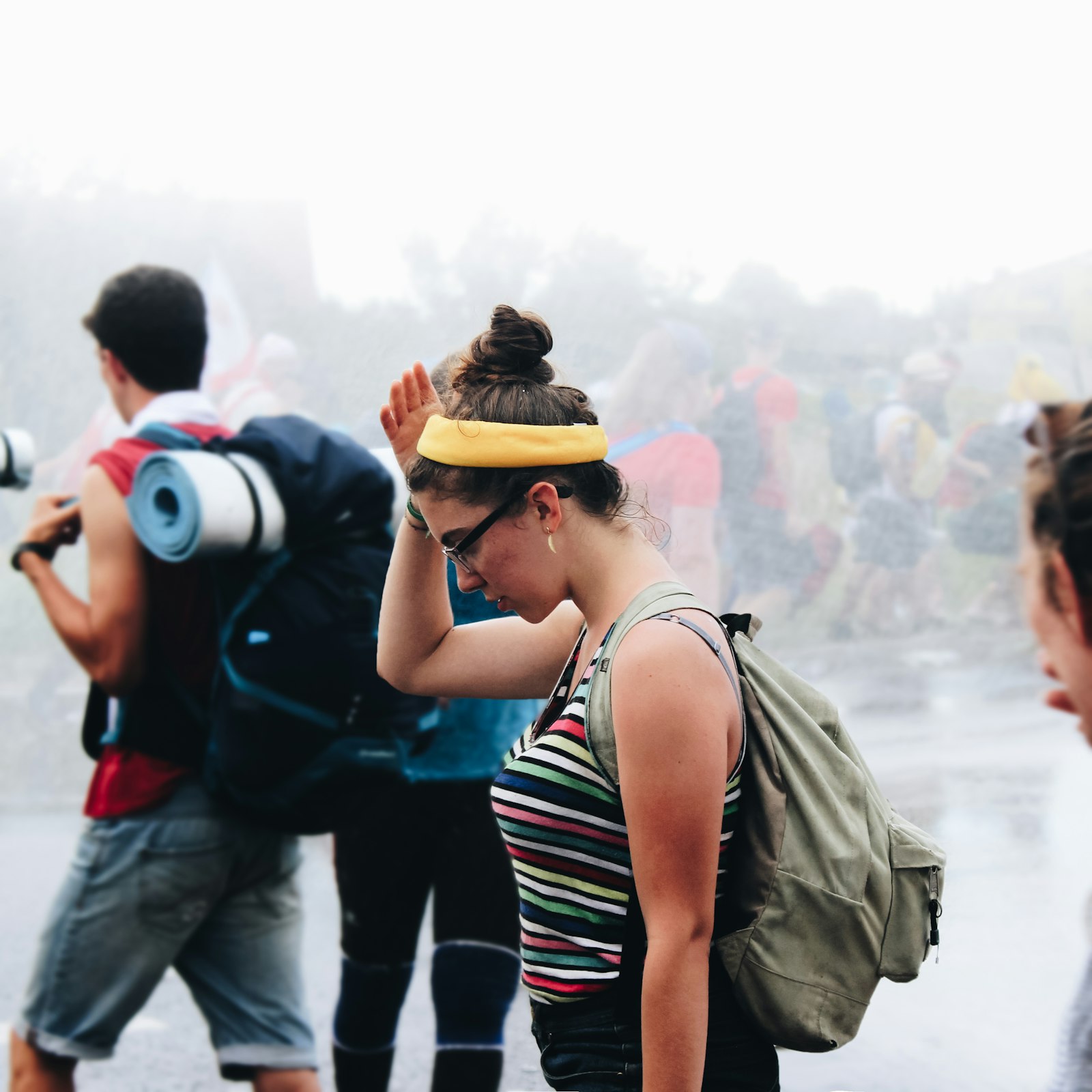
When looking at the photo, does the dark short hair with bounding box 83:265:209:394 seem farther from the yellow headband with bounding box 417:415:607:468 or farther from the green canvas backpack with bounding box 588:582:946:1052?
the green canvas backpack with bounding box 588:582:946:1052

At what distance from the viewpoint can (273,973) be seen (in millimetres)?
2373

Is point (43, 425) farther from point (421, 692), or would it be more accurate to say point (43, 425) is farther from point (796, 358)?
point (421, 692)

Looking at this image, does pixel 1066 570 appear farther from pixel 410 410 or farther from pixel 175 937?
pixel 175 937

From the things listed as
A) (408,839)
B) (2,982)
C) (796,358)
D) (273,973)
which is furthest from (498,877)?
(796,358)

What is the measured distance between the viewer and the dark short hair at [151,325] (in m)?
2.43

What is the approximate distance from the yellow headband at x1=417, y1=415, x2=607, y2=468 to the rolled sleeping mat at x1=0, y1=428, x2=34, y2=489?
57.3 inches

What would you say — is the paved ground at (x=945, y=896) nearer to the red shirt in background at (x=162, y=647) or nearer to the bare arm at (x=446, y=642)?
the red shirt in background at (x=162, y=647)

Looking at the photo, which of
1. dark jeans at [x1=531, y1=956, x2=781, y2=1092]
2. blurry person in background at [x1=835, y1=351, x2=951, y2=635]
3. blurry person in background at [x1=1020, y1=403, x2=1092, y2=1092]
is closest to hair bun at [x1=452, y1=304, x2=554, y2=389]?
blurry person in background at [x1=1020, y1=403, x2=1092, y2=1092]

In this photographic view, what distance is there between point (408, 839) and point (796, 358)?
9.52 feet

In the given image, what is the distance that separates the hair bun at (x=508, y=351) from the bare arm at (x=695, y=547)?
7.12ft

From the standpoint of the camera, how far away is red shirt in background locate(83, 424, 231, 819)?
2.22m

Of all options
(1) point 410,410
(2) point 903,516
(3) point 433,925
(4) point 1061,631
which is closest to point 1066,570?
(4) point 1061,631

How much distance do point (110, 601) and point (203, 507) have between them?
1.06 feet

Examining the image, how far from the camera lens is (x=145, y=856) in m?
2.21
